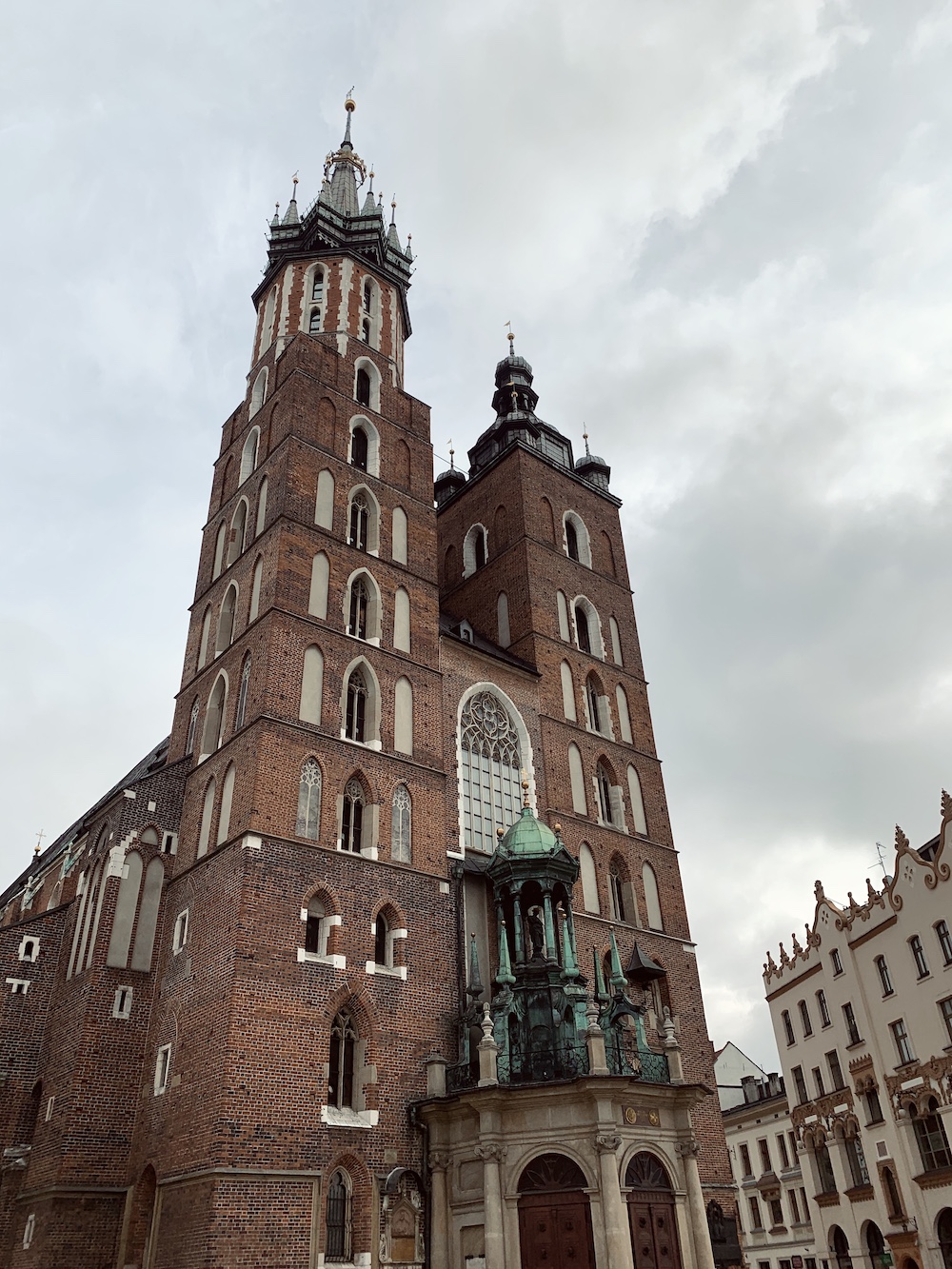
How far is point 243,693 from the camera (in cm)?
2480

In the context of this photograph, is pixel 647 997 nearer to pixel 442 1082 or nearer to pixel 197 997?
pixel 442 1082

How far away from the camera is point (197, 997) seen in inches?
810

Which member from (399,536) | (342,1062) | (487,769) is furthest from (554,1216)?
(399,536)

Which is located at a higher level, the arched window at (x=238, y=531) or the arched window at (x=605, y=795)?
the arched window at (x=238, y=531)

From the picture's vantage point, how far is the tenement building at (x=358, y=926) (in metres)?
19.2

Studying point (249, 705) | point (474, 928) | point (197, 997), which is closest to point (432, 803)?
point (474, 928)

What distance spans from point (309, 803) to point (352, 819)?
4.31 ft

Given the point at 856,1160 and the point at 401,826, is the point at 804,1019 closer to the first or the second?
the point at 856,1160

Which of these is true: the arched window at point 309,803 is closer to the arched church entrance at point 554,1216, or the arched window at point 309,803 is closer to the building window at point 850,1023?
the arched church entrance at point 554,1216

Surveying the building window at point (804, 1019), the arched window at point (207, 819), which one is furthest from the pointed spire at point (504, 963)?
the building window at point (804, 1019)

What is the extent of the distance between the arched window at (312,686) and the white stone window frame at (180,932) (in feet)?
16.4

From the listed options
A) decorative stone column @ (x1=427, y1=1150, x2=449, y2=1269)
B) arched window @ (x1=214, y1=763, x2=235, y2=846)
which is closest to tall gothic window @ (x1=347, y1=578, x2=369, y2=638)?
arched window @ (x1=214, y1=763, x2=235, y2=846)

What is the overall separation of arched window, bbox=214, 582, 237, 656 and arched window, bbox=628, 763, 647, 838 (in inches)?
506

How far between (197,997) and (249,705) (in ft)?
21.5
